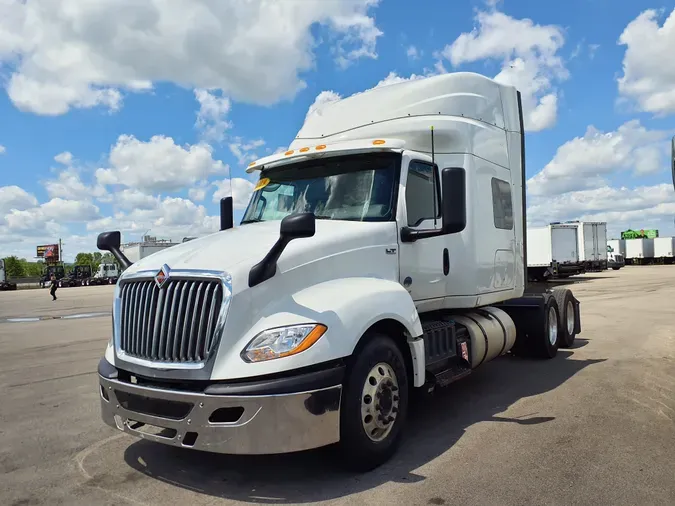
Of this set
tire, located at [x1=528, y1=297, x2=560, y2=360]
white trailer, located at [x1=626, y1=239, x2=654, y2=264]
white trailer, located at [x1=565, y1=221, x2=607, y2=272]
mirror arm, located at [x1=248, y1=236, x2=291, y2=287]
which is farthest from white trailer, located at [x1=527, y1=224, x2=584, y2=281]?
white trailer, located at [x1=626, y1=239, x2=654, y2=264]

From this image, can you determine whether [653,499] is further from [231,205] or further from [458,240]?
[231,205]

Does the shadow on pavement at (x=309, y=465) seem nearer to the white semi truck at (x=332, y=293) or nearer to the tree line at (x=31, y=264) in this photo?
the white semi truck at (x=332, y=293)

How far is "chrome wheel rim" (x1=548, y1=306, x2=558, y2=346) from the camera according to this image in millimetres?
8781

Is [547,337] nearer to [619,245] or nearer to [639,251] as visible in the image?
[639,251]

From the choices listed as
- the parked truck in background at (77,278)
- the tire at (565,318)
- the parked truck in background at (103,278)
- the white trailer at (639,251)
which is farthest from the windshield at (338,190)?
the parked truck in background at (77,278)

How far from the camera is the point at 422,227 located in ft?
17.9

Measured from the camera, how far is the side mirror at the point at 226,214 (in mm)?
6609

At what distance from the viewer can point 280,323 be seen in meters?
3.81

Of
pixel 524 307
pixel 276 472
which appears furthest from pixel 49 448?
pixel 524 307

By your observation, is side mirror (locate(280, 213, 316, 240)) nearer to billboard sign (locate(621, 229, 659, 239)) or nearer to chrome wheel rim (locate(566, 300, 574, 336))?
chrome wheel rim (locate(566, 300, 574, 336))

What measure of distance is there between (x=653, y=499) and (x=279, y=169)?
14.4ft

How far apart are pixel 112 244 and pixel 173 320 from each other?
1706 mm

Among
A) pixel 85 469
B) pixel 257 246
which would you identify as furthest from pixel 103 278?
pixel 257 246

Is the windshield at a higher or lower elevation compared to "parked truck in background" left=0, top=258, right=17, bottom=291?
higher
